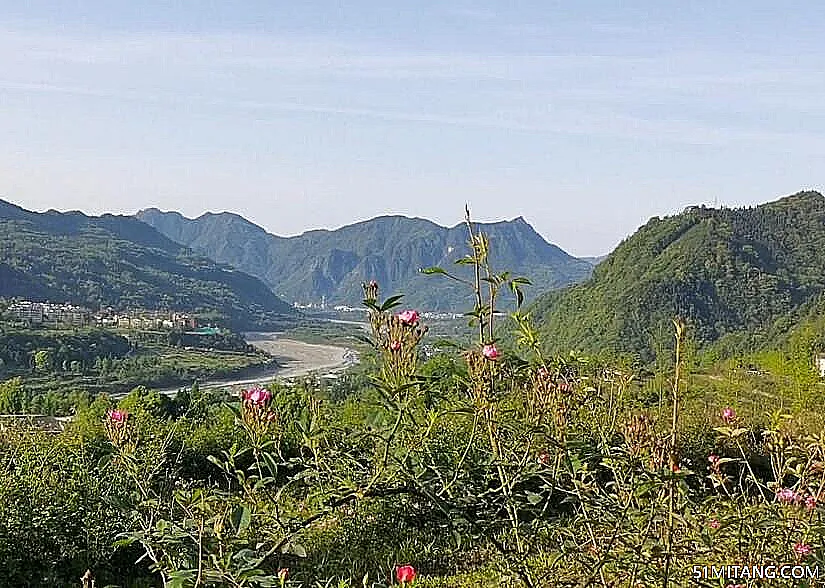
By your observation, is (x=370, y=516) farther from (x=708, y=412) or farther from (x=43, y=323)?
(x=43, y=323)

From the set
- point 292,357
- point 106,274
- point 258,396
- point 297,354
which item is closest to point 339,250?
point 106,274

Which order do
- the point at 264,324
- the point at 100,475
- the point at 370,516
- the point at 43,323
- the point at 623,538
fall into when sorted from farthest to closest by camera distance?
the point at 264,324, the point at 43,323, the point at 370,516, the point at 100,475, the point at 623,538

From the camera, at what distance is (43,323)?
37781 millimetres

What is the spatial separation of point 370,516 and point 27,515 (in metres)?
1.48

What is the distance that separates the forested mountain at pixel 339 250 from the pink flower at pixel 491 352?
3574 inches

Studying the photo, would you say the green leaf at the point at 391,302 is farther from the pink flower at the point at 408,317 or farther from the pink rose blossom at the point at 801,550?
the pink rose blossom at the point at 801,550

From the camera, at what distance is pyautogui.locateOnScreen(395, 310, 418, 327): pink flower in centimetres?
145

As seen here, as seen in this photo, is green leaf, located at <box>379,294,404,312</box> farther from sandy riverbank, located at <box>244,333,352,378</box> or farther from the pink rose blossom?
sandy riverbank, located at <box>244,333,352,378</box>

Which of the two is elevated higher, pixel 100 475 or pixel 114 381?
pixel 100 475

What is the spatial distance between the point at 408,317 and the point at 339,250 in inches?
5344

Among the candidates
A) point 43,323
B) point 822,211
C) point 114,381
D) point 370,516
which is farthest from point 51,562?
point 822,211

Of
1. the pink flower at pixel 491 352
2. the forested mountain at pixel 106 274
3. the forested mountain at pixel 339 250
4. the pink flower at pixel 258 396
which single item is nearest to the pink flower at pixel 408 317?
the pink flower at pixel 491 352

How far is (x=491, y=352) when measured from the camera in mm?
1515

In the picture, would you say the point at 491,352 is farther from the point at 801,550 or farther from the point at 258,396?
the point at 801,550
